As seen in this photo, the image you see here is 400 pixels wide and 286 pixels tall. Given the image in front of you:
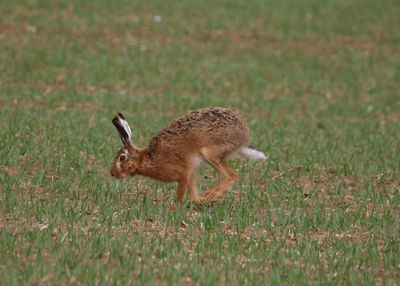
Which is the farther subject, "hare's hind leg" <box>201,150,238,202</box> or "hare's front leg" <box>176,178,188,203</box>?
"hare's hind leg" <box>201,150,238,202</box>

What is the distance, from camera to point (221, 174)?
8.72 m

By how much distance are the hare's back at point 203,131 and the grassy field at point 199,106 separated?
2.52ft

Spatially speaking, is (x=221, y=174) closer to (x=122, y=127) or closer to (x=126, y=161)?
(x=126, y=161)

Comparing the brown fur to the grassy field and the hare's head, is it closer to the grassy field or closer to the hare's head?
the hare's head

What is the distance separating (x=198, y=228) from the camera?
25.2 ft

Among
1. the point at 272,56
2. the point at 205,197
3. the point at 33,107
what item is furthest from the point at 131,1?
the point at 205,197

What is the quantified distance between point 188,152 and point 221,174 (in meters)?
0.50

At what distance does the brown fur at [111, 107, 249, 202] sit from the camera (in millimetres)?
8617

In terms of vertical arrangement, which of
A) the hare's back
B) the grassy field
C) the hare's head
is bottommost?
the grassy field

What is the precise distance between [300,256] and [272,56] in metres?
13.8

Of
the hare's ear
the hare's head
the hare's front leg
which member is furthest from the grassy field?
the hare's ear

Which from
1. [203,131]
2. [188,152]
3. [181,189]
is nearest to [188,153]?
[188,152]

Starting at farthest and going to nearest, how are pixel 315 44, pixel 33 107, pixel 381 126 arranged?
1. pixel 315 44
2. pixel 381 126
3. pixel 33 107

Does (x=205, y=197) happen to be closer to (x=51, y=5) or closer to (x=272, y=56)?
(x=272, y=56)
